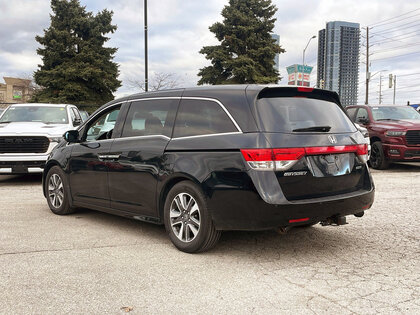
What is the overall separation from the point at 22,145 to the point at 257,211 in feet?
23.3

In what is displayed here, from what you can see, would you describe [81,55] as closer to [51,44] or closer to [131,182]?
[51,44]

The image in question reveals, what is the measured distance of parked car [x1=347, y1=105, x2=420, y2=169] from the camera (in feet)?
38.4

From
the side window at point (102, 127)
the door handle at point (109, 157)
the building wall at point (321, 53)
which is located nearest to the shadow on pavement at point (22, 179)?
the side window at point (102, 127)

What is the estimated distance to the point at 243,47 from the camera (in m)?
42.5

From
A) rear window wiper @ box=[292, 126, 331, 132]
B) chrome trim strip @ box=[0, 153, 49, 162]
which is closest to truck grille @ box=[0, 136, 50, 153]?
chrome trim strip @ box=[0, 153, 49, 162]

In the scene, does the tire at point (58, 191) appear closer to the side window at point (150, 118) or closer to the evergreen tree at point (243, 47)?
the side window at point (150, 118)

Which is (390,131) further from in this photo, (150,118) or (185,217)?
(185,217)

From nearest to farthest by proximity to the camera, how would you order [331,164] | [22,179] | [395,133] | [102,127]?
[331,164], [102,127], [22,179], [395,133]

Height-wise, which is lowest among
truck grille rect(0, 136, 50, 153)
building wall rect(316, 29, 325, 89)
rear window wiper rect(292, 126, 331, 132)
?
truck grille rect(0, 136, 50, 153)

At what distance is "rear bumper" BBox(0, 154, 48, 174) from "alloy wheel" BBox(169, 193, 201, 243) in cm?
579

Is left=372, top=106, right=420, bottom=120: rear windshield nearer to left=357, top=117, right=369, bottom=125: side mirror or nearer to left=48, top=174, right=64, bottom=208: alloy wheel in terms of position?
left=357, top=117, right=369, bottom=125: side mirror

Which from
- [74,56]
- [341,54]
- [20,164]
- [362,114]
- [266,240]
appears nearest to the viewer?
[266,240]

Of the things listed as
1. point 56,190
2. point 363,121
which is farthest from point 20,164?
point 363,121

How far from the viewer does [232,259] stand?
4.26 meters
